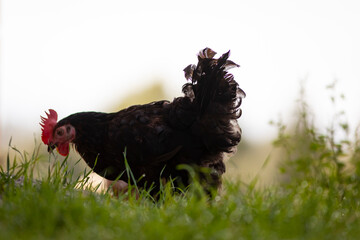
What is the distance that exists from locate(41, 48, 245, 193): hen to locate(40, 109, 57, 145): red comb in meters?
0.44

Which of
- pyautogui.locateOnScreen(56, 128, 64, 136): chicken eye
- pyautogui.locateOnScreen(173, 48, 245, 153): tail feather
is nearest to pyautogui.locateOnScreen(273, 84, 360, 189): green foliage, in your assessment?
pyautogui.locateOnScreen(173, 48, 245, 153): tail feather

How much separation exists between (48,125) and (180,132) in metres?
1.56

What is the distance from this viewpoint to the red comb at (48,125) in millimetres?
4898

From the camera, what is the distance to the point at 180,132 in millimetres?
4336

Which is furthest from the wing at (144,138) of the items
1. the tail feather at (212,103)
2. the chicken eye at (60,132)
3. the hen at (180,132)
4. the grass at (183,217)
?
the grass at (183,217)

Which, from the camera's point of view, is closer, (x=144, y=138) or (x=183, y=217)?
(x=183, y=217)

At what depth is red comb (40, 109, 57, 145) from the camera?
16.1ft

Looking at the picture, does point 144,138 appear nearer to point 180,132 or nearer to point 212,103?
point 180,132

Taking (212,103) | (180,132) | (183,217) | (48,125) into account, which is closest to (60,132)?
(48,125)

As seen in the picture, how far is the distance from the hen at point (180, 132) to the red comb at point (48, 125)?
0.44 m

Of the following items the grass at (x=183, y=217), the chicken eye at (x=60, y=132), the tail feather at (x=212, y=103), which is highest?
the tail feather at (x=212, y=103)

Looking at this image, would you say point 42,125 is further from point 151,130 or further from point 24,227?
point 24,227

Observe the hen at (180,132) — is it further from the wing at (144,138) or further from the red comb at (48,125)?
the red comb at (48,125)

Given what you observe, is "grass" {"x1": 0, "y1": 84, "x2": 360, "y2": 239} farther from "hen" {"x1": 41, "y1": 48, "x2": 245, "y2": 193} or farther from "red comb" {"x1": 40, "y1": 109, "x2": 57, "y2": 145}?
"red comb" {"x1": 40, "y1": 109, "x2": 57, "y2": 145}
